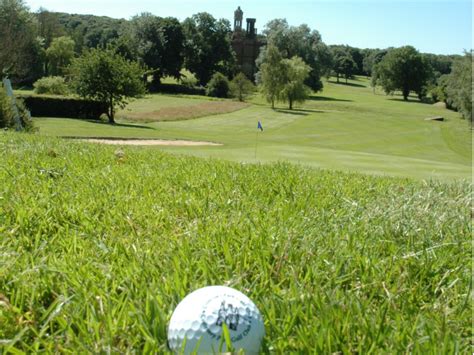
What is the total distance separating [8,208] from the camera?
12.4ft

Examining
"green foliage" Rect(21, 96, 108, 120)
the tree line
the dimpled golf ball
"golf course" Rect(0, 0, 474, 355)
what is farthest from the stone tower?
the dimpled golf ball

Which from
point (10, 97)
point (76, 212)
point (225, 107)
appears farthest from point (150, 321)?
point (225, 107)

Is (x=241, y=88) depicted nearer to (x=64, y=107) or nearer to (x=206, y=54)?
(x=206, y=54)

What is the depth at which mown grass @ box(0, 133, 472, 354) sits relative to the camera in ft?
6.51

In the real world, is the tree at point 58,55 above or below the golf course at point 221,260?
above

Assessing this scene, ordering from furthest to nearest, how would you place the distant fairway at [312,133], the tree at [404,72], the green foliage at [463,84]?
the tree at [404,72], the green foliage at [463,84], the distant fairway at [312,133]

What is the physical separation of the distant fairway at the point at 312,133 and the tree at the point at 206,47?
18297 mm

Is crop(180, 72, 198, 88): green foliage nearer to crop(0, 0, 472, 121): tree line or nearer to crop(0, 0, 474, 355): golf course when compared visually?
crop(0, 0, 472, 121): tree line

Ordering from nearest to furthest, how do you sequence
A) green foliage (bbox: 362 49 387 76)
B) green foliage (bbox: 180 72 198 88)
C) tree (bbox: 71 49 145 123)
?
tree (bbox: 71 49 145 123) < green foliage (bbox: 180 72 198 88) < green foliage (bbox: 362 49 387 76)

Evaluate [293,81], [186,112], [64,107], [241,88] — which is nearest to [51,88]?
Answer: [64,107]

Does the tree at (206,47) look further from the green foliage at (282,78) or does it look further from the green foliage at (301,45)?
the green foliage at (282,78)

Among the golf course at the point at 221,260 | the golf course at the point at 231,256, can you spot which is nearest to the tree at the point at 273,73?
the golf course at the point at 221,260

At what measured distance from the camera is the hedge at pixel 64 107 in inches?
→ 1626

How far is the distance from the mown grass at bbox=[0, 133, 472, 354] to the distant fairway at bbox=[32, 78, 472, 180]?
25.8 ft
